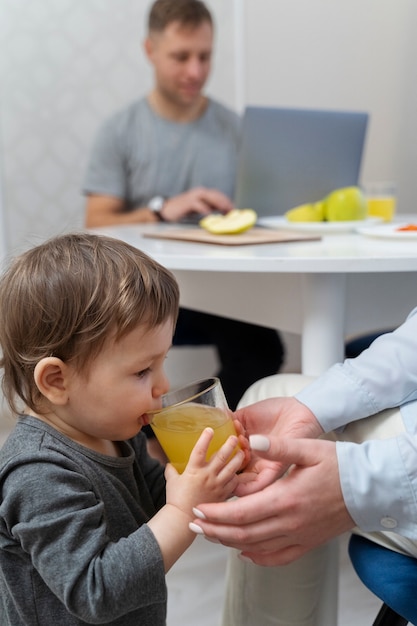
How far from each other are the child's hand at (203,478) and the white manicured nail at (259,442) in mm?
85

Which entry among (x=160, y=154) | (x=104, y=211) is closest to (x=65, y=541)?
(x=104, y=211)

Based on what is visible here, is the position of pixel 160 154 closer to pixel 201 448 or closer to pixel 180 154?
pixel 180 154

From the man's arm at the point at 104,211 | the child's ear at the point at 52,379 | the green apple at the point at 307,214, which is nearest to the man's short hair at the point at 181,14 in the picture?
the man's arm at the point at 104,211

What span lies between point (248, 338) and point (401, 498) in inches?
55.3

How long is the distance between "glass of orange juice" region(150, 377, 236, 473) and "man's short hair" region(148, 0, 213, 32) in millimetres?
1695

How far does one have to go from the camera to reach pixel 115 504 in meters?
0.87

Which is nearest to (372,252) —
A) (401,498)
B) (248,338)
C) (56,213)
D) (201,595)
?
(401,498)

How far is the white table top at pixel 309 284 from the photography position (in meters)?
1.07

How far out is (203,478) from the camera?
0.79 m

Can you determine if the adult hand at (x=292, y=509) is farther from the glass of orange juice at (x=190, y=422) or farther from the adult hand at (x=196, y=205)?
the adult hand at (x=196, y=205)

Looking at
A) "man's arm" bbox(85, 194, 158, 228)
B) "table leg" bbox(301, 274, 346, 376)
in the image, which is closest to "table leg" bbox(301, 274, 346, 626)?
"table leg" bbox(301, 274, 346, 376)

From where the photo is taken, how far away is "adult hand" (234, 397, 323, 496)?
819 mm

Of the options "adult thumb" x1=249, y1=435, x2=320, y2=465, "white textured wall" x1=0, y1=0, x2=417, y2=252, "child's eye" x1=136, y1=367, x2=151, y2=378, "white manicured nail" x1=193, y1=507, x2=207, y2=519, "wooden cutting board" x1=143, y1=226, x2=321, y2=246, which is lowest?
"white manicured nail" x1=193, y1=507, x2=207, y2=519

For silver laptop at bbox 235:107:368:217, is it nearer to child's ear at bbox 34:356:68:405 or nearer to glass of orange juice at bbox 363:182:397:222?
glass of orange juice at bbox 363:182:397:222
